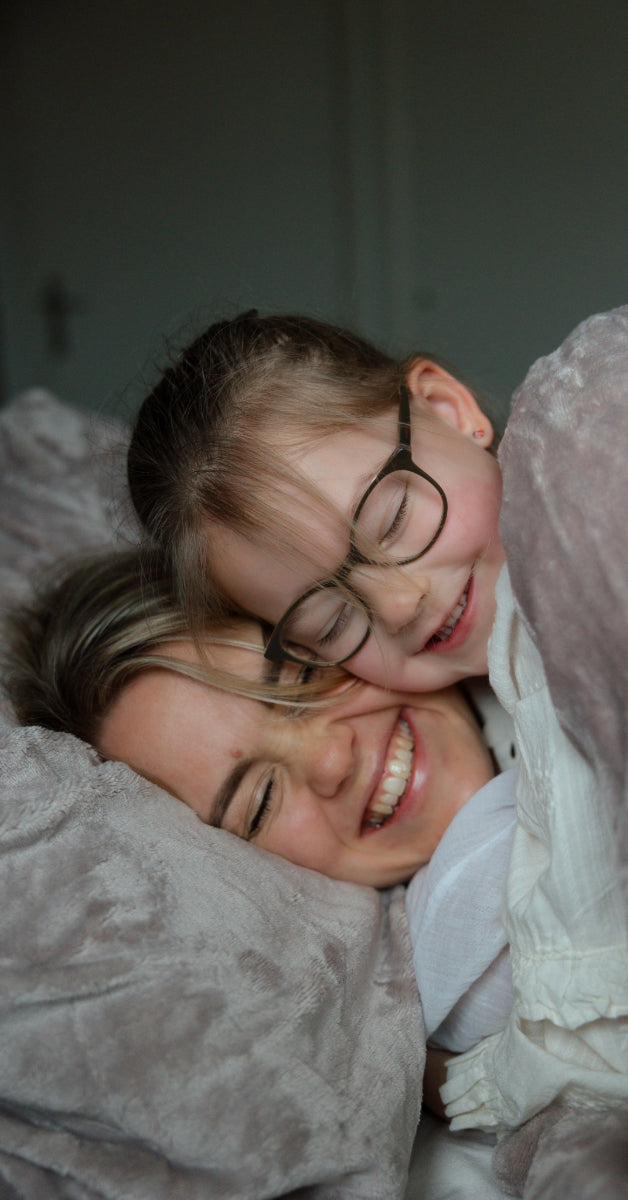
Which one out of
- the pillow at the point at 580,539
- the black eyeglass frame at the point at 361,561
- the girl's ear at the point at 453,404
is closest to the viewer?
the pillow at the point at 580,539

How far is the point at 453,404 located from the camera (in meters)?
1.18

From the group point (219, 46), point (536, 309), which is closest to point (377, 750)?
point (536, 309)

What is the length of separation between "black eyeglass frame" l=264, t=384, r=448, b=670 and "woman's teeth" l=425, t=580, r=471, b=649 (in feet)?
0.24

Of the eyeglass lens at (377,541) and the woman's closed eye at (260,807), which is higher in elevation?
the eyeglass lens at (377,541)

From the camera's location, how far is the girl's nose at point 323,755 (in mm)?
1013

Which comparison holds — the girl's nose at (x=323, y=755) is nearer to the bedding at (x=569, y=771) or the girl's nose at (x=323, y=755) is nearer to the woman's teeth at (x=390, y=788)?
the woman's teeth at (x=390, y=788)

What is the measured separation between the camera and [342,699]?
42.1 inches

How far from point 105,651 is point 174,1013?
17.9 inches

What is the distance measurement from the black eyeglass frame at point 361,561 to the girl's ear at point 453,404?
0.43 feet

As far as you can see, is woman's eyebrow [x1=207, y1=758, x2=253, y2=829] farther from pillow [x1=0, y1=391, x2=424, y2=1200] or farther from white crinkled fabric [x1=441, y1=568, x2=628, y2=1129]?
white crinkled fabric [x1=441, y1=568, x2=628, y2=1129]

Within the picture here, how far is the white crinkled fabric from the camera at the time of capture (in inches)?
28.5

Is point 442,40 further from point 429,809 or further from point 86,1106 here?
point 86,1106

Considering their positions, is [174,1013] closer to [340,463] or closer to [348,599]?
[348,599]

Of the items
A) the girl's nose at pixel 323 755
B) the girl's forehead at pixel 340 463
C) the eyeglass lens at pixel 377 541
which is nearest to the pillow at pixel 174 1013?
the girl's nose at pixel 323 755
